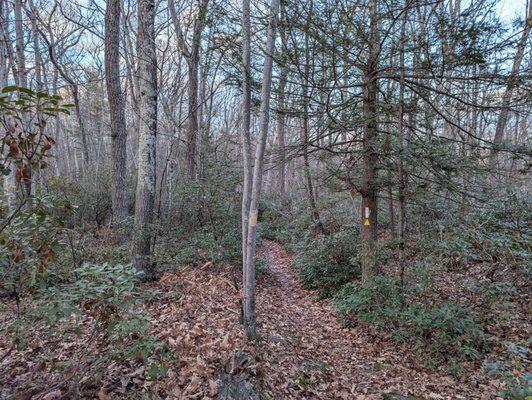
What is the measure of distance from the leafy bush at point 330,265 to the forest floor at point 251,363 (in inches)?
39.5

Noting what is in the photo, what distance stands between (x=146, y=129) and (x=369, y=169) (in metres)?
4.29

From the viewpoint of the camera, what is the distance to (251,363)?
12.8ft

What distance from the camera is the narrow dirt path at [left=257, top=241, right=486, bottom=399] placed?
4.14m

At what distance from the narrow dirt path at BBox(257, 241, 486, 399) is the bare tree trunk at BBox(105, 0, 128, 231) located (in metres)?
4.52

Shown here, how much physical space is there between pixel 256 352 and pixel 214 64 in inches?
261

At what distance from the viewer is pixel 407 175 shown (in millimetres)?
6168

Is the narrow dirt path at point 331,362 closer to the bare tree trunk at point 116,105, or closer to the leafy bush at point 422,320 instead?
the leafy bush at point 422,320

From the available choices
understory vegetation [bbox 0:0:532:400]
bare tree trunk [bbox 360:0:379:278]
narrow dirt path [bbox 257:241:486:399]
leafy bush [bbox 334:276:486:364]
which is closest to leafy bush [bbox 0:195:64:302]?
understory vegetation [bbox 0:0:532:400]

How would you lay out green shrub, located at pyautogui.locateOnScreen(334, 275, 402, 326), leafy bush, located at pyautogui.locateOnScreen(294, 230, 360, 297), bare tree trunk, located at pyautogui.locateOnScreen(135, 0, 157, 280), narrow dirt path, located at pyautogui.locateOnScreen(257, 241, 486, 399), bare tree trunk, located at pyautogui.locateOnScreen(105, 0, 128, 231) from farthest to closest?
bare tree trunk, located at pyautogui.locateOnScreen(105, 0, 128, 231)
leafy bush, located at pyautogui.locateOnScreen(294, 230, 360, 297)
bare tree trunk, located at pyautogui.locateOnScreen(135, 0, 157, 280)
green shrub, located at pyautogui.locateOnScreen(334, 275, 402, 326)
narrow dirt path, located at pyautogui.locateOnScreen(257, 241, 486, 399)

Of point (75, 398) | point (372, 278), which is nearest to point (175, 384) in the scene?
point (75, 398)

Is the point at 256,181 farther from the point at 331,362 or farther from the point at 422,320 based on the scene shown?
the point at 422,320

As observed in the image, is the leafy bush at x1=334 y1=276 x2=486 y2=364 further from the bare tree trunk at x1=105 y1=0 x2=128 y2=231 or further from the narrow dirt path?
the bare tree trunk at x1=105 y1=0 x2=128 y2=231

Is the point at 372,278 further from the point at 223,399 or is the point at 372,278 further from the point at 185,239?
the point at 185,239

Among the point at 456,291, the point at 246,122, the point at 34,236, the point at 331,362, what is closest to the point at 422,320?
the point at 331,362
